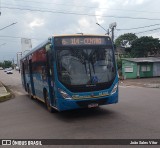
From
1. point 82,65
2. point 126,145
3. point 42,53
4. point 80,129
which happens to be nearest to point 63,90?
point 82,65

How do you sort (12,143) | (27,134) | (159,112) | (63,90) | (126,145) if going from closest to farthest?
(126,145), (12,143), (27,134), (63,90), (159,112)

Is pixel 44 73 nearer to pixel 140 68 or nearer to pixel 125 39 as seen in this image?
pixel 140 68

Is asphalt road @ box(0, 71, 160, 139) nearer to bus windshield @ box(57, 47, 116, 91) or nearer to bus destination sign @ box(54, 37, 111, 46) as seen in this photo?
bus windshield @ box(57, 47, 116, 91)

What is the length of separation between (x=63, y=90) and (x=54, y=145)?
9.96 feet

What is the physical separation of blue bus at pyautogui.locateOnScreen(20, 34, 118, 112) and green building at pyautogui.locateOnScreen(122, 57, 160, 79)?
29840mm

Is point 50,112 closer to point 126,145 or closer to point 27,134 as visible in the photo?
point 27,134

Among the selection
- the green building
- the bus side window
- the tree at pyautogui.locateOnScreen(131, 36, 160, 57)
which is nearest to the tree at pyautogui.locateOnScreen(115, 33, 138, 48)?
the tree at pyautogui.locateOnScreen(131, 36, 160, 57)

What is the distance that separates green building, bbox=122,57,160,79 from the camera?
131 ft

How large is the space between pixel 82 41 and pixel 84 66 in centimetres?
96

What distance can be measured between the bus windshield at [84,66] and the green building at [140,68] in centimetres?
2993

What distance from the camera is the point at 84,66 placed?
983 centimetres

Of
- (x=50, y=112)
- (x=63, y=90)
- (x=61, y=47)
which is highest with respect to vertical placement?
(x=61, y=47)

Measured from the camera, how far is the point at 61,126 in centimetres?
887

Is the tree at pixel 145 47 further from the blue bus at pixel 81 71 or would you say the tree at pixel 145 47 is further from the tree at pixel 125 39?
the blue bus at pixel 81 71
